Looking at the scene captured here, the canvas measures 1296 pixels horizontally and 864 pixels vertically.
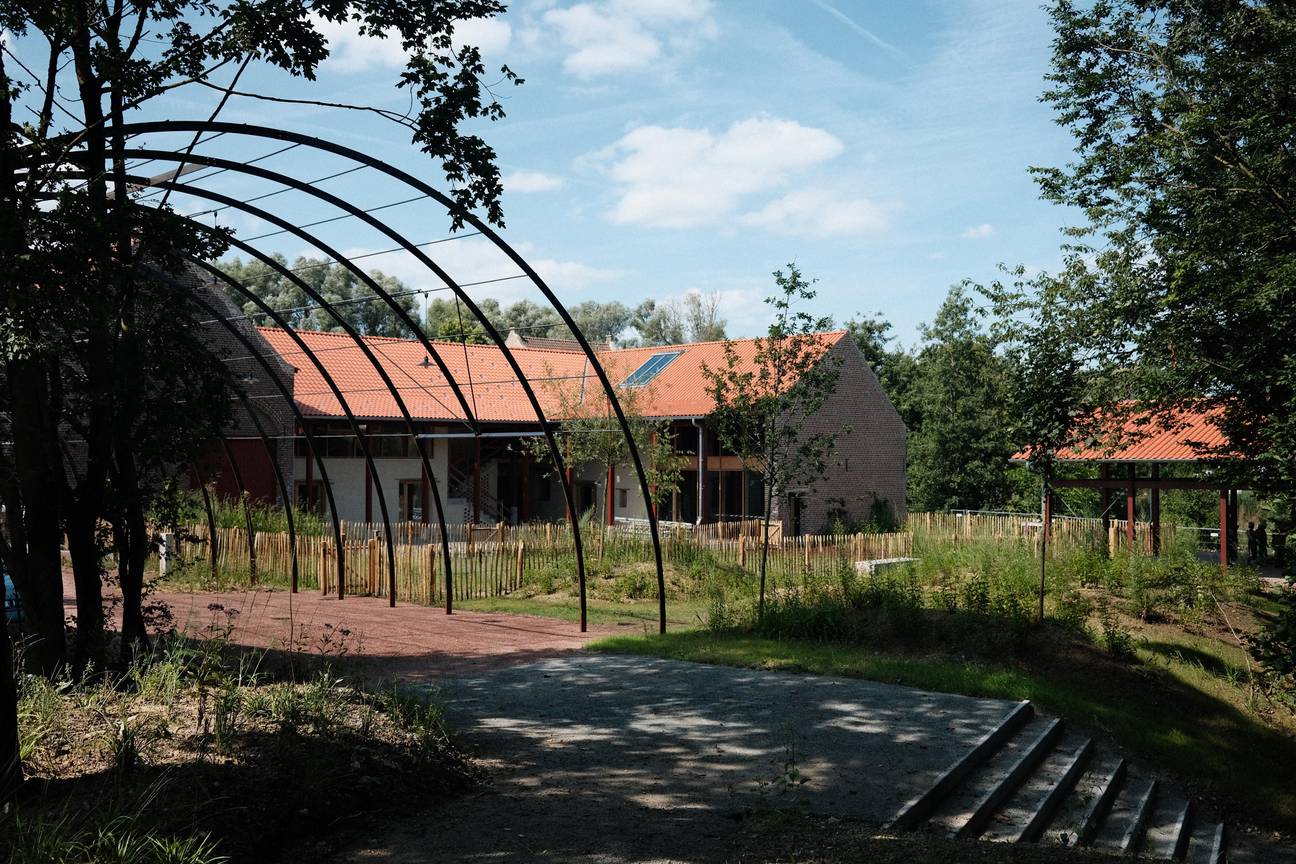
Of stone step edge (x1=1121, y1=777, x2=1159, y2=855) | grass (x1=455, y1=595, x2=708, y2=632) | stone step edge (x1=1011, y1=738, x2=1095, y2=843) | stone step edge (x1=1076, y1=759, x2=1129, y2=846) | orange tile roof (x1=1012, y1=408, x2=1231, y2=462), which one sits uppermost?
orange tile roof (x1=1012, y1=408, x2=1231, y2=462)

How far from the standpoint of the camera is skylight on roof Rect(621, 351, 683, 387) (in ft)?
135

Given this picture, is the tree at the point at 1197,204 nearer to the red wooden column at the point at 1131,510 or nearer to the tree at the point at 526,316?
the red wooden column at the point at 1131,510

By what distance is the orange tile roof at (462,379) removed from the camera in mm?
35438

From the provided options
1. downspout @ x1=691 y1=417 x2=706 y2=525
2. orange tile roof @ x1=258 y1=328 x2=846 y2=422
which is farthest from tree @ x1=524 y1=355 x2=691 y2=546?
downspout @ x1=691 y1=417 x2=706 y2=525

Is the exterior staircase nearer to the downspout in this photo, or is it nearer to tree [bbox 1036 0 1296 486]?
tree [bbox 1036 0 1296 486]

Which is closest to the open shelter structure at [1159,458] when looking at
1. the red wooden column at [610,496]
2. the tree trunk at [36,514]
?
the red wooden column at [610,496]

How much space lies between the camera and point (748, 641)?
1382 centimetres

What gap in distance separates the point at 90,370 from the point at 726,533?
20444 mm

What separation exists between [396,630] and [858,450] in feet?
87.8

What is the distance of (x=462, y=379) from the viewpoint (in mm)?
38219

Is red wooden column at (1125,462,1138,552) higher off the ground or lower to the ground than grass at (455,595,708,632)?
higher

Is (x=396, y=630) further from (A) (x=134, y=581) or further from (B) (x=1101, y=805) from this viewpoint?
(B) (x=1101, y=805)

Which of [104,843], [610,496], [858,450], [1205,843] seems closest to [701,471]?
[610,496]

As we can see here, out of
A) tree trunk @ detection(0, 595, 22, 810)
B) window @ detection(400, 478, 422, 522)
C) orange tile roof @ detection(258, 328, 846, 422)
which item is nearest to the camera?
tree trunk @ detection(0, 595, 22, 810)
